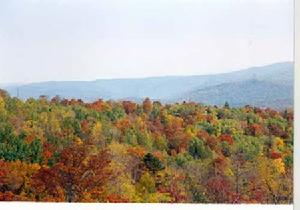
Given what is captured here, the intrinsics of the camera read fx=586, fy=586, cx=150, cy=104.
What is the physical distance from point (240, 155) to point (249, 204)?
7.3 inches

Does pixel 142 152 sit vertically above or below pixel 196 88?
below

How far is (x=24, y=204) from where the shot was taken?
2.23m

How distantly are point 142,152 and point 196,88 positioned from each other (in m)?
0.32

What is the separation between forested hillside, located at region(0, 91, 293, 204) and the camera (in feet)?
7.15

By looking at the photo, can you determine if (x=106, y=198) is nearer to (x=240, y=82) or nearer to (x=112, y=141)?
(x=112, y=141)

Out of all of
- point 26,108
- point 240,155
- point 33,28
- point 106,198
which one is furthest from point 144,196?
point 33,28

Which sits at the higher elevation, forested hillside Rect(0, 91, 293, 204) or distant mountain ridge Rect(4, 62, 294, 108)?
distant mountain ridge Rect(4, 62, 294, 108)

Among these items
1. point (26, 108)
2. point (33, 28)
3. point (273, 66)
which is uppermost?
point (33, 28)

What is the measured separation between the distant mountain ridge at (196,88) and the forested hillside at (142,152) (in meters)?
0.03

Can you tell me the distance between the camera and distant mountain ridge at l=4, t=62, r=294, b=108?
7.13 feet

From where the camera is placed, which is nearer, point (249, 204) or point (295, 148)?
point (295, 148)

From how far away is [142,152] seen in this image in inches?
87.2

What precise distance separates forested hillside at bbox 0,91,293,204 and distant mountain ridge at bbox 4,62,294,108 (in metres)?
0.03

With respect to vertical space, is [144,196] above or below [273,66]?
below
